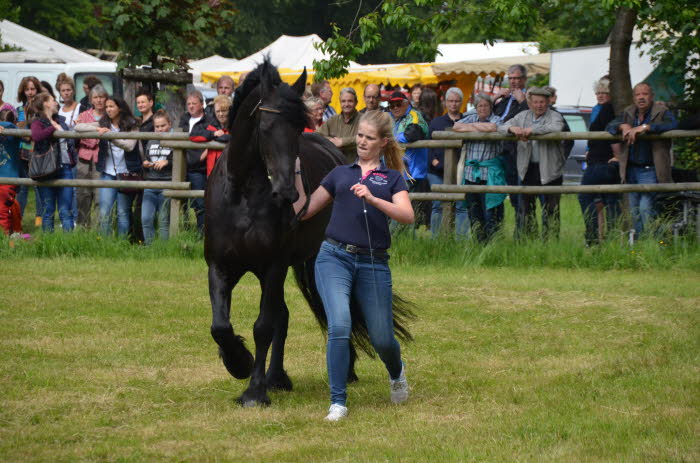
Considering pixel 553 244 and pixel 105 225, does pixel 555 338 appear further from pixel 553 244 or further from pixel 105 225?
pixel 105 225

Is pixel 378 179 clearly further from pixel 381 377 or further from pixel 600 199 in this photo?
pixel 600 199

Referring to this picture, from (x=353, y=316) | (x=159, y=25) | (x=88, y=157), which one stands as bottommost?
(x=353, y=316)

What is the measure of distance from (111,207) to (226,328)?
770cm

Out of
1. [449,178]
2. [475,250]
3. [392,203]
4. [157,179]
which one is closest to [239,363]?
[392,203]

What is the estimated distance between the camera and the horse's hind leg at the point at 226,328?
6742mm

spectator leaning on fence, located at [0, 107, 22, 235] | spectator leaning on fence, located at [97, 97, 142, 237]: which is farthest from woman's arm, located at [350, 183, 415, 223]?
spectator leaning on fence, located at [0, 107, 22, 235]

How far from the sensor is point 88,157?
14.4 m

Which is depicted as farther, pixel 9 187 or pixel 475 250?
pixel 9 187

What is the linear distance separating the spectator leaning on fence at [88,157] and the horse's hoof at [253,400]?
8079 mm

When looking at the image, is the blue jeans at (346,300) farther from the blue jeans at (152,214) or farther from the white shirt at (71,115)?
the white shirt at (71,115)

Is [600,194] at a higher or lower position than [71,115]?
lower

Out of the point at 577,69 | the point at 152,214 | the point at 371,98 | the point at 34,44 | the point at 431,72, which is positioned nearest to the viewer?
the point at 371,98

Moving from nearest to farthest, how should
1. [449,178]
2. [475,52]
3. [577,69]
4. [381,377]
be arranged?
[381,377], [449,178], [577,69], [475,52]

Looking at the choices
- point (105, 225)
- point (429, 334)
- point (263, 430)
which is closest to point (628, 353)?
point (429, 334)
